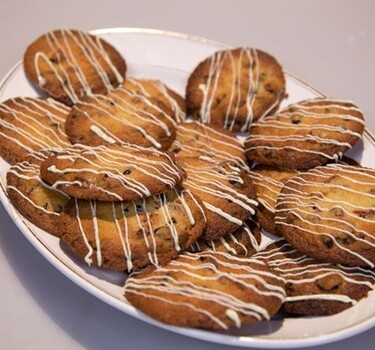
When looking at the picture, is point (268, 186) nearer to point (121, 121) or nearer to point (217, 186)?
point (217, 186)

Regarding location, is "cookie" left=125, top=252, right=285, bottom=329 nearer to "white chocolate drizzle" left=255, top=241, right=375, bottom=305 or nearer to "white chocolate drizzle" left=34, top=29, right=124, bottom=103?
"white chocolate drizzle" left=255, top=241, right=375, bottom=305

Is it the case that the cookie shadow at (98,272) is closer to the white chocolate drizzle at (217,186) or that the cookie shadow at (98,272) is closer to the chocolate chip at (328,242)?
the white chocolate drizzle at (217,186)

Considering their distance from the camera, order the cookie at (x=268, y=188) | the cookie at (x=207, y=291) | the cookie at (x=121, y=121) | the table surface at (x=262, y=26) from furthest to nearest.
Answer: the table surface at (x=262, y=26) < the cookie at (x=121, y=121) < the cookie at (x=268, y=188) < the cookie at (x=207, y=291)

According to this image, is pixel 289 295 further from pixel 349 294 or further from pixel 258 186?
pixel 258 186

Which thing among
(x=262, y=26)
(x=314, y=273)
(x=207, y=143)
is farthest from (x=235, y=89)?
(x=262, y=26)

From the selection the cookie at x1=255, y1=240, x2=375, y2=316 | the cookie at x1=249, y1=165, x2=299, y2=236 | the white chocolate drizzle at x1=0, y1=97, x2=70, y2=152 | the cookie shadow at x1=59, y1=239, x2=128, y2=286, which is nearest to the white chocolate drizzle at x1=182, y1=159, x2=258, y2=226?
the cookie at x1=249, y1=165, x2=299, y2=236

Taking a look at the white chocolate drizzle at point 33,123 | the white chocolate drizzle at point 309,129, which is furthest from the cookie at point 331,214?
the white chocolate drizzle at point 33,123

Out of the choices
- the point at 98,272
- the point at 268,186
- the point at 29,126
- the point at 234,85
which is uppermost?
the point at 234,85

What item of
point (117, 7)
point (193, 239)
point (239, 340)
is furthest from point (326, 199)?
point (117, 7)
